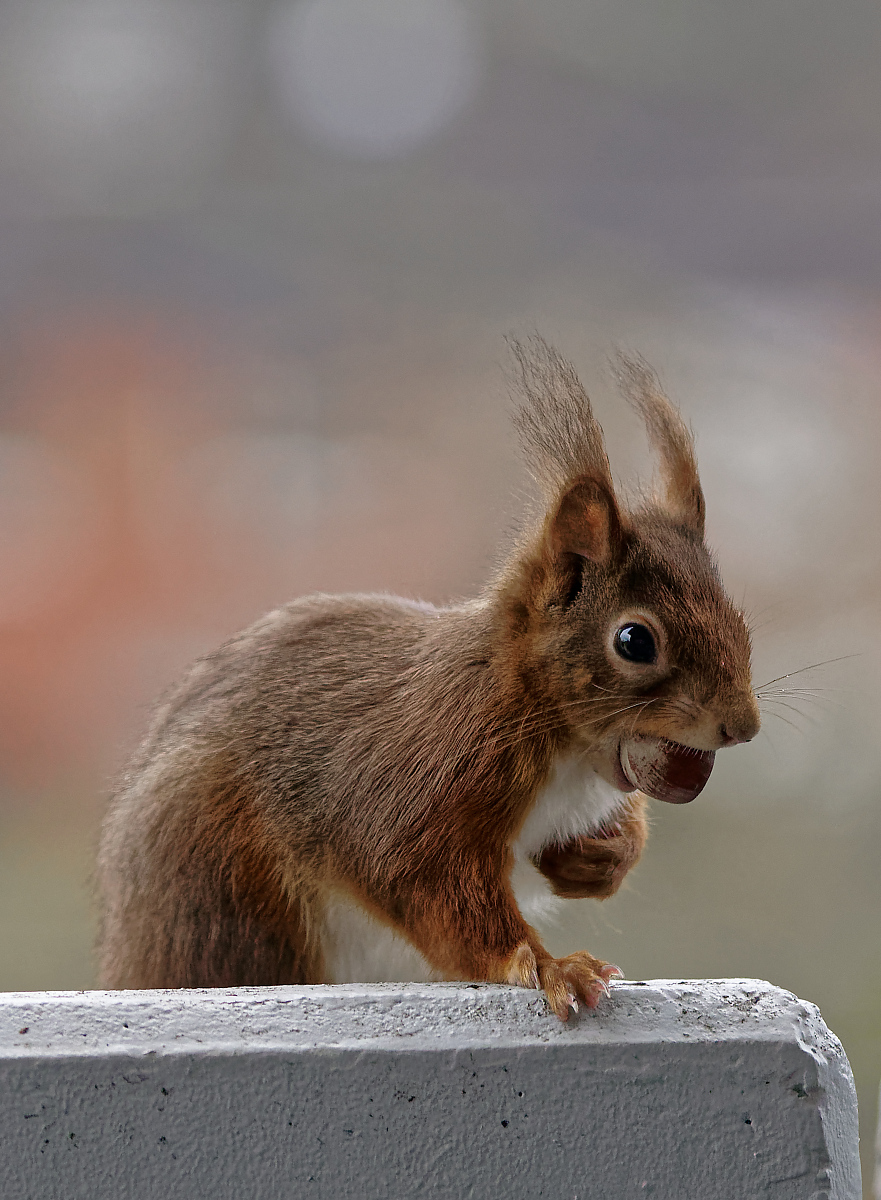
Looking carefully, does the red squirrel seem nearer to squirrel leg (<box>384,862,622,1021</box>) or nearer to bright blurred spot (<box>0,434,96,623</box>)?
squirrel leg (<box>384,862,622,1021</box>)

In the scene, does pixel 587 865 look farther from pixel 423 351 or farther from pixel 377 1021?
pixel 423 351

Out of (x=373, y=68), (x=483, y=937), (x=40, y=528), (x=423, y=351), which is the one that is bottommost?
(x=483, y=937)

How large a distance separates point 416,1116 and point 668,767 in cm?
30

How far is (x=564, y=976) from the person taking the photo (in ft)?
2.51

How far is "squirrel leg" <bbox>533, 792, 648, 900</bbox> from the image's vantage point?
3.11 feet

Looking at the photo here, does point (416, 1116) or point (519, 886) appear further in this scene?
point (519, 886)

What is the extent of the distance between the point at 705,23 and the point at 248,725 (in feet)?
3.64

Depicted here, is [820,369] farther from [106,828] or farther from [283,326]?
[106,828]

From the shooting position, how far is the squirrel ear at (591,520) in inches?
33.3

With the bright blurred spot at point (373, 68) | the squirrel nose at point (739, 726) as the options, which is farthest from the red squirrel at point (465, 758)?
the bright blurred spot at point (373, 68)

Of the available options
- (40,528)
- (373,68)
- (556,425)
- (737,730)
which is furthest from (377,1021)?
(373,68)

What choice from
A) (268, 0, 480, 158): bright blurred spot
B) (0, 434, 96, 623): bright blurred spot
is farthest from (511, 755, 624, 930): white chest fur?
(268, 0, 480, 158): bright blurred spot

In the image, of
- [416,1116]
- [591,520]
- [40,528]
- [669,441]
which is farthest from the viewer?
[40,528]

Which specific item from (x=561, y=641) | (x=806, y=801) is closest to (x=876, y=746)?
(x=806, y=801)
